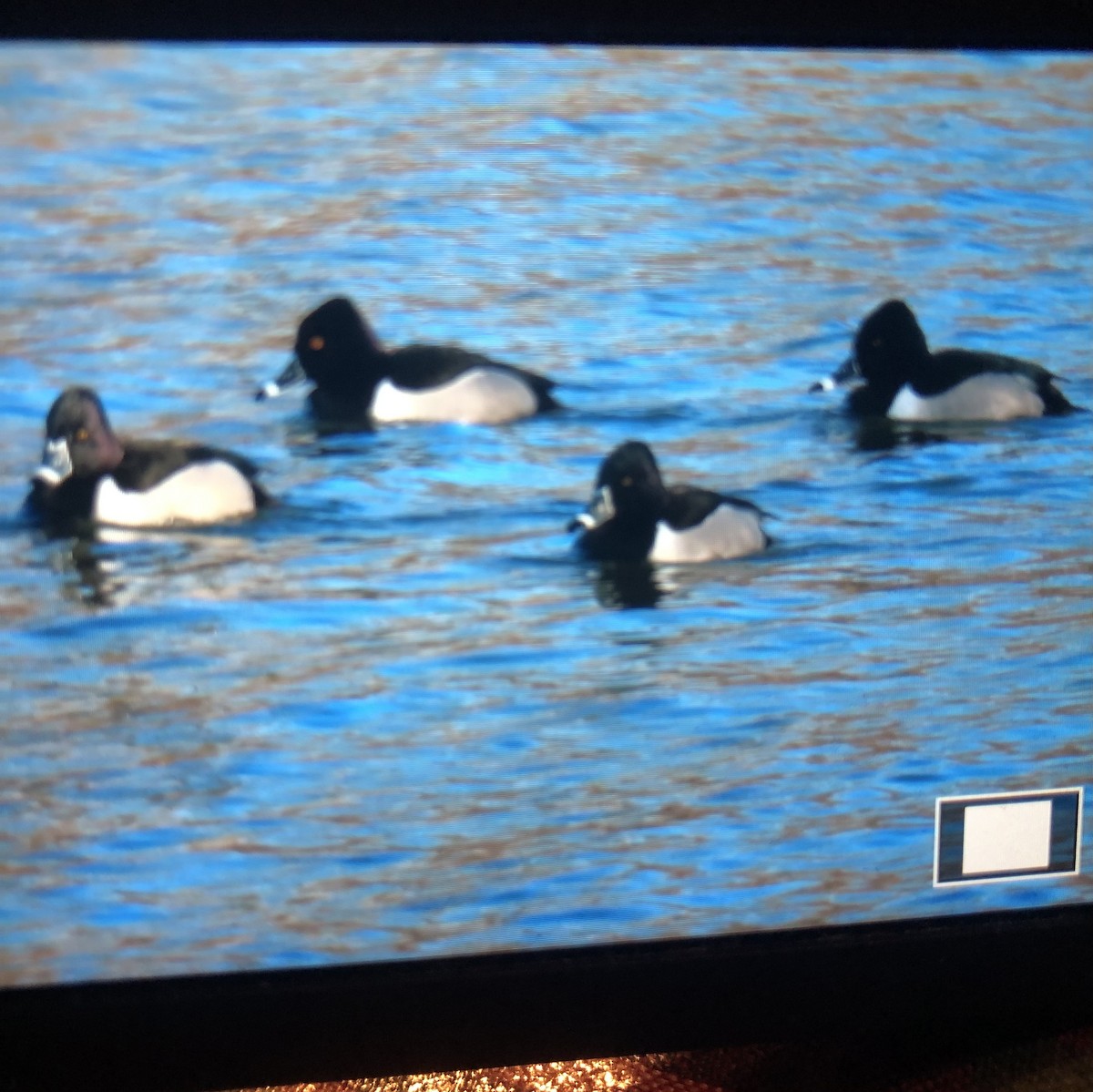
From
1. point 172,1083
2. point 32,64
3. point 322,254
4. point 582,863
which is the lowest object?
point 172,1083

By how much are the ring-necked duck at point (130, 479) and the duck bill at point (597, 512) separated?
194 millimetres

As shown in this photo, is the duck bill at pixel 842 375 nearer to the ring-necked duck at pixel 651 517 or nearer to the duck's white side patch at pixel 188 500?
the ring-necked duck at pixel 651 517

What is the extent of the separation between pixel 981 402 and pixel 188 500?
1.62ft

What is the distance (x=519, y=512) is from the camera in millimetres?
757

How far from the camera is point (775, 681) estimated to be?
31.2 inches

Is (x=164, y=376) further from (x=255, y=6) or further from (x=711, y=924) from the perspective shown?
(x=711, y=924)

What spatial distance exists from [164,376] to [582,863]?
40cm

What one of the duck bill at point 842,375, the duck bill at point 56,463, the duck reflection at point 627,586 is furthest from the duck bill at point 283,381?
the duck bill at point 842,375

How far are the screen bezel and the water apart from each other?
0.02m

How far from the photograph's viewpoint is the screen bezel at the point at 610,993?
74 cm

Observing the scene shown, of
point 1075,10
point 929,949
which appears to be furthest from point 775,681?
point 1075,10

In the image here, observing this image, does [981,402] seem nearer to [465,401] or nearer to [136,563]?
[465,401]

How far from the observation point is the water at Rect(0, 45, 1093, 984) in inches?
28.3

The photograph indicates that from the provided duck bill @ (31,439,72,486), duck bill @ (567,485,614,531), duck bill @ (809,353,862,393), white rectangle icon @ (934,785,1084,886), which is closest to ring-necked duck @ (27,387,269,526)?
duck bill @ (31,439,72,486)
